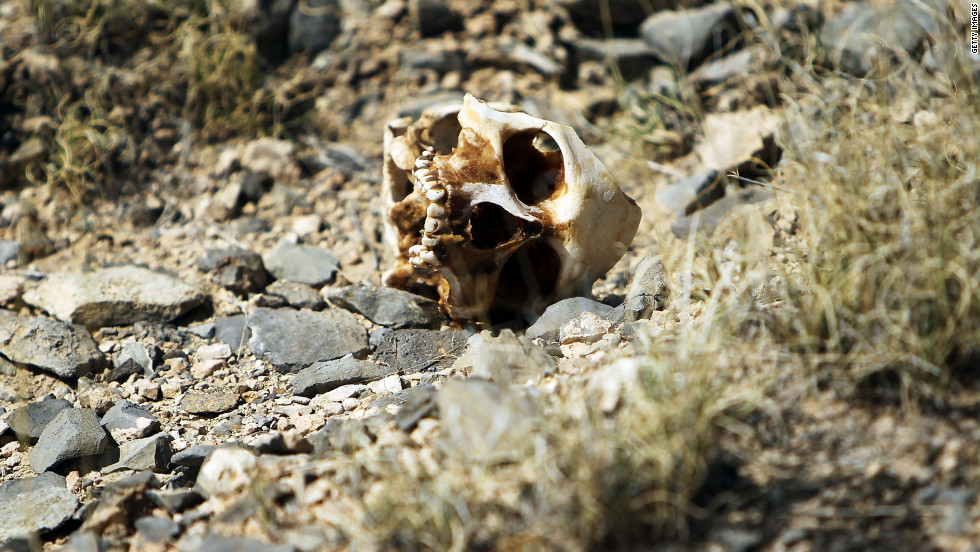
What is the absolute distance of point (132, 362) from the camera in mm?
2803

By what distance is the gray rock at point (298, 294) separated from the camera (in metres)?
3.12

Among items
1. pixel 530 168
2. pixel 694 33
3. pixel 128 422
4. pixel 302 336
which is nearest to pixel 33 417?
pixel 128 422

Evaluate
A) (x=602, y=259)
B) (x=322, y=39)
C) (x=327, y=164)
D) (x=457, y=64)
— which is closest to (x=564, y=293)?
(x=602, y=259)

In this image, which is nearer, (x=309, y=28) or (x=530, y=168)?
(x=530, y=168)

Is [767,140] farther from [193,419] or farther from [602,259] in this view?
[193,419]

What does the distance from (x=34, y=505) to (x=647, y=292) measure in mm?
1891

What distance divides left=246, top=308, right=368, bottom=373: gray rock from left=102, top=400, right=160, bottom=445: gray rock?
45 cm

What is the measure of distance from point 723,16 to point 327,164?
90.9 inches

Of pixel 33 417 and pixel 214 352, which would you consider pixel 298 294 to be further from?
pixel 33 417

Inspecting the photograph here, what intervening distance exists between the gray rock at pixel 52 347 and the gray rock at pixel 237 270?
22.6 inches

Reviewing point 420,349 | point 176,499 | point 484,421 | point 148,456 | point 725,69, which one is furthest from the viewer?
point 725,69

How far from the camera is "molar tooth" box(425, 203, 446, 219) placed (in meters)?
2.43

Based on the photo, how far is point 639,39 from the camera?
465 centimetres

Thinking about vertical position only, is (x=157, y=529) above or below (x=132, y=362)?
above
